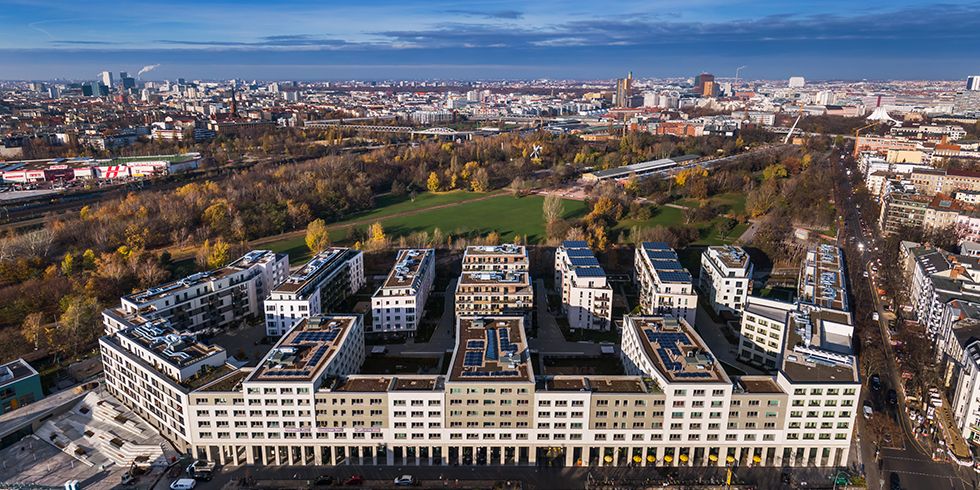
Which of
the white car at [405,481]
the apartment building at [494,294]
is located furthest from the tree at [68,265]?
the white car at [405,481]

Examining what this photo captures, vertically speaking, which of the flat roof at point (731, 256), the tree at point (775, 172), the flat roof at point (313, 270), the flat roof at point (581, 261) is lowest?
the flat roof at point (313, 270)

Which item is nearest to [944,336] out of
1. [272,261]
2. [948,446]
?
[948,446]

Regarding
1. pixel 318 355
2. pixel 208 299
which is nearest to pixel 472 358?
pixel 318 355

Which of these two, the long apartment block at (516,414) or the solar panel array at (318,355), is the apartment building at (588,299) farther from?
the solar panel array at (318,355)

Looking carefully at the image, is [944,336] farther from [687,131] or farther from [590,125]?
[590,125]

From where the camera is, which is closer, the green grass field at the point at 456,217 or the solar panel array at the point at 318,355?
the solar panel array at the point at 318,355

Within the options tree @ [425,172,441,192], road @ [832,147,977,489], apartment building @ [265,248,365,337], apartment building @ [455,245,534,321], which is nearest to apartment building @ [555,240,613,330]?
apartment building @ [455,245,534,321]
